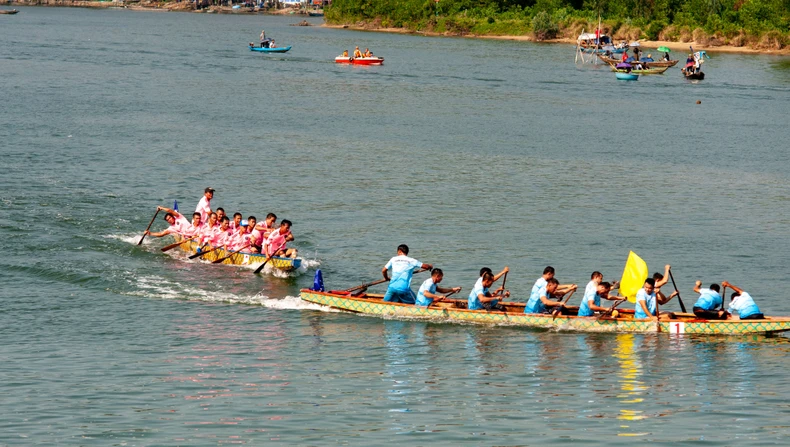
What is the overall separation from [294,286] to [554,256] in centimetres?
883

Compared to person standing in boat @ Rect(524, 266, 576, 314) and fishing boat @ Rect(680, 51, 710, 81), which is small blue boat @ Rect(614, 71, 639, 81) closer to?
fishing boat @ Rect(680, 51, 710, 81)

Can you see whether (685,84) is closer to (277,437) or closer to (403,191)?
Answer: (403,191)

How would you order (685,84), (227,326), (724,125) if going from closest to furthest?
(227,326), (724,125), (685,84)

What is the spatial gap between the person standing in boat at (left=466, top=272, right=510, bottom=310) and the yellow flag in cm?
306

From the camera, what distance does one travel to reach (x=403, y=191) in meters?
42.4

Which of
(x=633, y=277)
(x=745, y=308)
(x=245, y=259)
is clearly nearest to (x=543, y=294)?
(x=633, y=277)

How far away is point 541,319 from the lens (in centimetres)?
2488

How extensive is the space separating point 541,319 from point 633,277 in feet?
8.62

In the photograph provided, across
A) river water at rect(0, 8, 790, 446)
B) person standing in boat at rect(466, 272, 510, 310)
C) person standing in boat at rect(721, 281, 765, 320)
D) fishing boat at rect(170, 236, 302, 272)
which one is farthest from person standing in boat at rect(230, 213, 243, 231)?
person standing in boat at rect(721, 281, 765, 320)

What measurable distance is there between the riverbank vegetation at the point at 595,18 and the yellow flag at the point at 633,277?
109 metres

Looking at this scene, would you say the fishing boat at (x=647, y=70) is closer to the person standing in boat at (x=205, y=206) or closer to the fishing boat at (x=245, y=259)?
the person standing in boat at (x=205, y=206)

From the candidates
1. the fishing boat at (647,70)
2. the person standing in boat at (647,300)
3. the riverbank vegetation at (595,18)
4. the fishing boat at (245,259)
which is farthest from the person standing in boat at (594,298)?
the riverbank vegetation at (595,18)

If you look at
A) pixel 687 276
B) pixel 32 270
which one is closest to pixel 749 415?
pixel 687 276

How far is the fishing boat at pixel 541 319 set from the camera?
24.3 m
